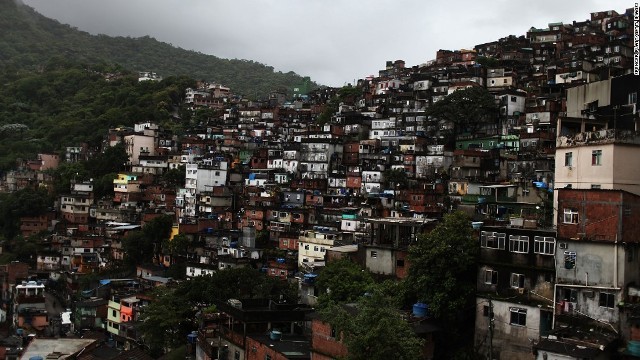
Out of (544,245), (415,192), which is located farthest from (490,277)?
(415,192)

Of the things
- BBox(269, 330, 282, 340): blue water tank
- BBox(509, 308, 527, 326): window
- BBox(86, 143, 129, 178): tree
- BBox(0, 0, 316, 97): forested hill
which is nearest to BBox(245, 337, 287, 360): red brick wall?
BBox(269, 330, 282, 340): blue water tank

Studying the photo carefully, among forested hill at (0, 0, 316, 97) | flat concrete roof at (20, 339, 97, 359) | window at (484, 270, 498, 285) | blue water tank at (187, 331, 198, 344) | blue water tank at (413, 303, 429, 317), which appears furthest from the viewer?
forested hill at (0, 0, 316, 97)

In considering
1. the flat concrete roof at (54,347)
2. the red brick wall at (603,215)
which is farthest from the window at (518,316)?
the flat concrete roof at (54,347)

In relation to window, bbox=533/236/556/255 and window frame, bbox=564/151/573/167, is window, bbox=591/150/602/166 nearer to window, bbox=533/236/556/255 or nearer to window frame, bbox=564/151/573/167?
window frame, bbox=564/151/573/167

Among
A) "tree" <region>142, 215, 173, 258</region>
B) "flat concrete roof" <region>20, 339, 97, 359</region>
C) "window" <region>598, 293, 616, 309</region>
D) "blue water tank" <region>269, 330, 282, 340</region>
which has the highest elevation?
"window" <region>598, 293, 616, 309</region>

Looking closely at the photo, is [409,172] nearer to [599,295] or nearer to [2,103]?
[599,295]

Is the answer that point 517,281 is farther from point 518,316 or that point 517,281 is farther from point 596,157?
point 596,157
